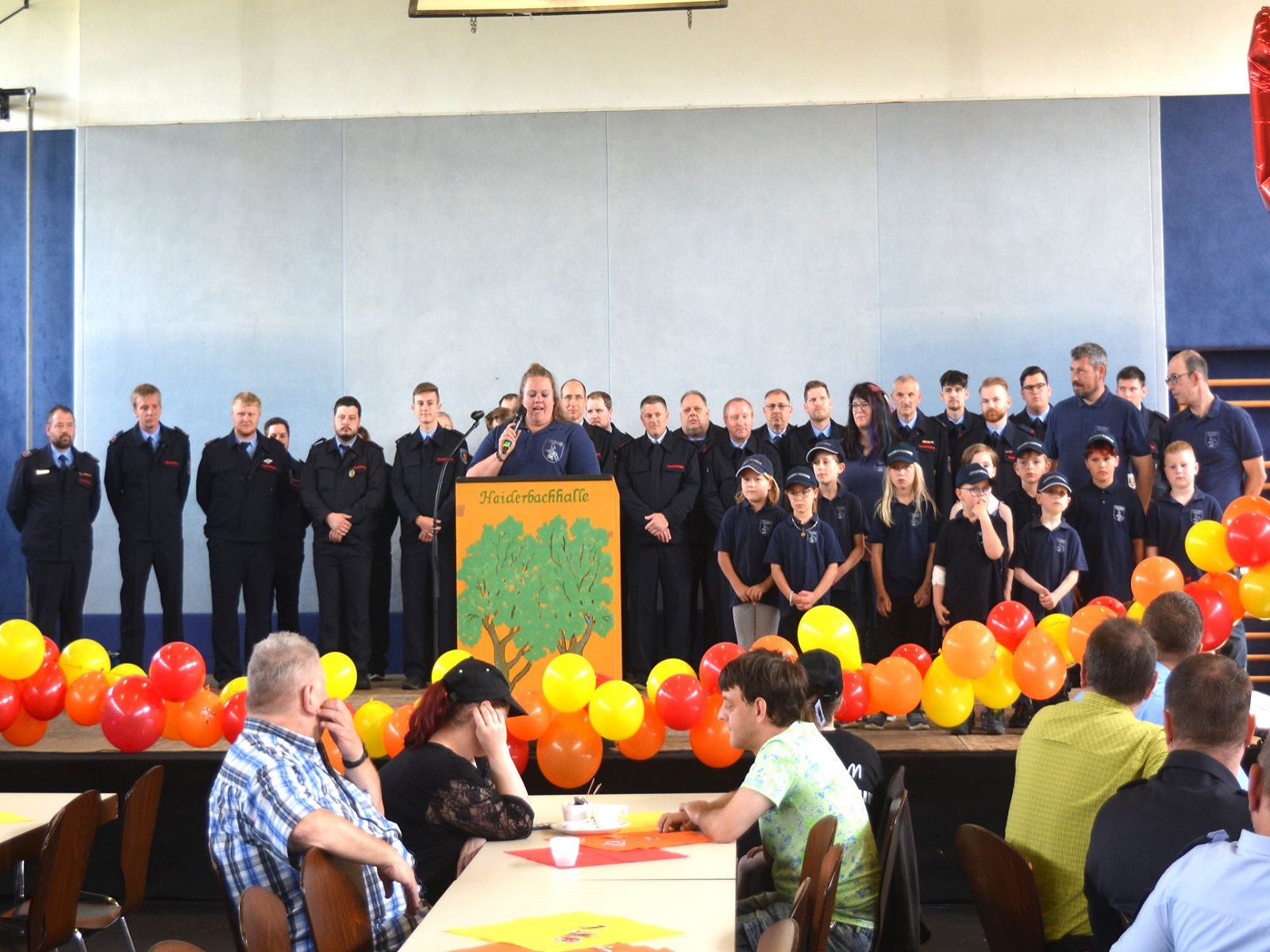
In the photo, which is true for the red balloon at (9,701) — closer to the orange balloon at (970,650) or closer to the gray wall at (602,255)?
the orange balloon at (970,650)

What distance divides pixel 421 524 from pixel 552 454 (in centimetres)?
241

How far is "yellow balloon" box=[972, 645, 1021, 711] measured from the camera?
4.54 meters

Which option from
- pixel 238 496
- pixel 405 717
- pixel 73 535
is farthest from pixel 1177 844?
pixel 73 535

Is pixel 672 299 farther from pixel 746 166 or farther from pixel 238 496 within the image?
pixel 238 496

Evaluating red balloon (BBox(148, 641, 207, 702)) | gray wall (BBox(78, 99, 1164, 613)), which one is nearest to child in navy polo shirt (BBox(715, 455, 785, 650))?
red balloon (BBox(148, 641, 207, 702))

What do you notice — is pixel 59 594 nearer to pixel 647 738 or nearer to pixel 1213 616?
pixel 647 738

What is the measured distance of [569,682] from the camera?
424cm

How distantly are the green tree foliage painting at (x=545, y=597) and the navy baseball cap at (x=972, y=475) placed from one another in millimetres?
1731

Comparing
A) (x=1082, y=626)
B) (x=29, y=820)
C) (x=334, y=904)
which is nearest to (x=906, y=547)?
(x=1082, y=626)

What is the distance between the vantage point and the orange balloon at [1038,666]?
175 inches

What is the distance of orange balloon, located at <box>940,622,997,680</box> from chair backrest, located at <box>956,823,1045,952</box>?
1.78 metres

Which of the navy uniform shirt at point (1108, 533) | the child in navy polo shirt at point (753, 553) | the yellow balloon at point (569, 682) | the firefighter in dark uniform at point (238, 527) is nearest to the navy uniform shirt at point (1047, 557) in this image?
the navy uniform shirt at point (1108, 533)

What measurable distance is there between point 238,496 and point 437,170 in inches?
111

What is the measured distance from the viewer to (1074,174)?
8586mm
